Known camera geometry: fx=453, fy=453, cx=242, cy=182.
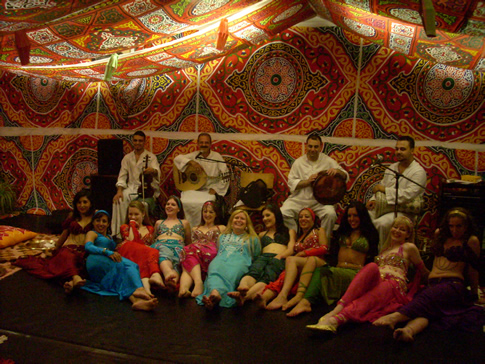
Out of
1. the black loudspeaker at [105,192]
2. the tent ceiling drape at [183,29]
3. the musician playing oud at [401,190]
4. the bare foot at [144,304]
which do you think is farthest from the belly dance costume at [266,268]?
the black loudspeaker at [105,192]

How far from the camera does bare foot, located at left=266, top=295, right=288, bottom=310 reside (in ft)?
12.8

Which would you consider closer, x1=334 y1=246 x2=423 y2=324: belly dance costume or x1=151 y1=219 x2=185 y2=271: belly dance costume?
x1=334 y1=246 x2=423 y2=324: belly dance costume

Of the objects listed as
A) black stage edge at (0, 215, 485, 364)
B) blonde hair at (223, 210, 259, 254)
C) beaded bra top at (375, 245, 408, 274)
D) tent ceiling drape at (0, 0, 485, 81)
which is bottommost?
black stage edge at (0, 215, 485, 364)

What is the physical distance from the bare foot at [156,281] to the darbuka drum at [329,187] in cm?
226

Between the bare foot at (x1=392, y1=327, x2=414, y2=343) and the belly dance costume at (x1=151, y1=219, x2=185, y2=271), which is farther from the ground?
the belly dance costume at (x1=151, y1=219, x2=185, y2=271)

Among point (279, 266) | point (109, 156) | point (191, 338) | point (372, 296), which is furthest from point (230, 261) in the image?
point (109, 156)

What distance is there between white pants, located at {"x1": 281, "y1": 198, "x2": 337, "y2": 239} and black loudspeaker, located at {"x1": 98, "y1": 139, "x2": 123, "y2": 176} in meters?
2.74

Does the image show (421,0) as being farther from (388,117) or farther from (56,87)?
(56,87)

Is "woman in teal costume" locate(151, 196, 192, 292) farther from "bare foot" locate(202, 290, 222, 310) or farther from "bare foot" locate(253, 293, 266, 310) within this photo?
"bare foot" locate(253, 293, 266, 310)

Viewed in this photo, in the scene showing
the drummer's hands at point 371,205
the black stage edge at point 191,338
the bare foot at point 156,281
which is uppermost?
the drummer's hands at point 371,205

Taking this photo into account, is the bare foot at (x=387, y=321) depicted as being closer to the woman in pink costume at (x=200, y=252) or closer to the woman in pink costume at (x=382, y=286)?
the woman in pink costume at (x=382, y=286)

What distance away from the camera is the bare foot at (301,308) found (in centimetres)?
374

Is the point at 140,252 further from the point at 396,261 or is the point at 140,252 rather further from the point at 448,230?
the point at 448,230

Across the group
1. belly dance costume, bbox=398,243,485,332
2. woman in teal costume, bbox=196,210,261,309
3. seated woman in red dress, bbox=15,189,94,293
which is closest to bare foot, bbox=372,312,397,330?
belly dance costume, bbox=398,243,485,332
